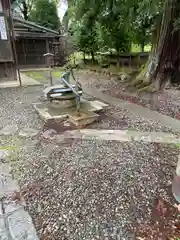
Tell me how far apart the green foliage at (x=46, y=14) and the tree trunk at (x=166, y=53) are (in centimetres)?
1117

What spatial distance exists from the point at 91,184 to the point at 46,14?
1534cm

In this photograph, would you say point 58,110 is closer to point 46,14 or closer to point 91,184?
point 91,184

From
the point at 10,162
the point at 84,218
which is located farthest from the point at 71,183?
the point at 10,162

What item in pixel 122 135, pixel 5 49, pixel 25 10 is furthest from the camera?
pixel 25 10

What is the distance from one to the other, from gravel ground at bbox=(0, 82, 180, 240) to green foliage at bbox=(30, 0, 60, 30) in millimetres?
13802

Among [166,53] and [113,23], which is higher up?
[113,23]

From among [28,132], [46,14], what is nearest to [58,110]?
Result: [28,132]

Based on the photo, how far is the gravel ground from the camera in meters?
1.72

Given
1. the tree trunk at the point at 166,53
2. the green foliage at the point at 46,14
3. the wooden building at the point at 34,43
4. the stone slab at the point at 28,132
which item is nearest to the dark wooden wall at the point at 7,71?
the wooden building at the point at 34,43

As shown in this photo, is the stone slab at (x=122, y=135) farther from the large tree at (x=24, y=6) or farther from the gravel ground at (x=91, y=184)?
the large tree at (x=24, y=6)

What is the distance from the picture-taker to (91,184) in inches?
85.4

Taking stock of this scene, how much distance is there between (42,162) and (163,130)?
200 cm

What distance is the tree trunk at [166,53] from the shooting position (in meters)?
5.37

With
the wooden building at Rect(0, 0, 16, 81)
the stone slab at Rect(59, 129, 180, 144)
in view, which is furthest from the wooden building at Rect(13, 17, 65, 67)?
the stone slab at Rect(59, 129, 180, 144)
